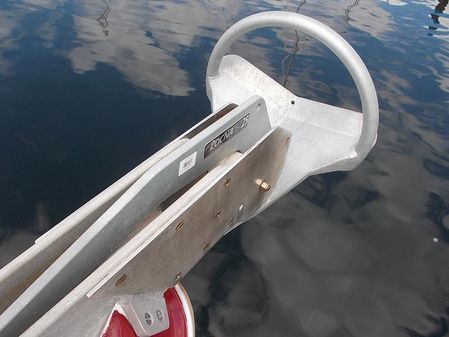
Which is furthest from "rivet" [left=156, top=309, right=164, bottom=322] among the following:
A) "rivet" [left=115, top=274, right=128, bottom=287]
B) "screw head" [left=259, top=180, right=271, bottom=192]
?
"screw head" [left=259, top=180, right=271, bottom=192]

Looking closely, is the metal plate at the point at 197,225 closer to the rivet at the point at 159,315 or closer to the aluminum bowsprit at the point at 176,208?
the aluminum bowsprit at the point at 176,208

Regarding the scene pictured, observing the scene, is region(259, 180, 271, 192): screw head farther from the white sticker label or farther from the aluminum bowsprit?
the white sticker label

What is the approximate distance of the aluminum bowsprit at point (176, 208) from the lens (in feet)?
4.59

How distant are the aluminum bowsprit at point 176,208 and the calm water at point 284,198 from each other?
658mm

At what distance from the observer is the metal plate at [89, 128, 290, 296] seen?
1564 millimetres

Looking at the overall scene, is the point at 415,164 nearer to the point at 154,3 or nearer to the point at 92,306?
the point at 92,306

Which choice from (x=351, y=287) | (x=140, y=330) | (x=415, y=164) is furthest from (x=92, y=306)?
(x=415, y=164)

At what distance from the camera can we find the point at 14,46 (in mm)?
6105

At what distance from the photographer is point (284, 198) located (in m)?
3.70

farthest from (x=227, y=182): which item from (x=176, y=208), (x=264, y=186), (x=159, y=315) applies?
(x=159, y=315)

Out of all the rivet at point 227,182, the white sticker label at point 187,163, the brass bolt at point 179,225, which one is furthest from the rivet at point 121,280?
the rivet at point 227,182

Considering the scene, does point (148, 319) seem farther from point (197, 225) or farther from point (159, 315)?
point (197, 225)

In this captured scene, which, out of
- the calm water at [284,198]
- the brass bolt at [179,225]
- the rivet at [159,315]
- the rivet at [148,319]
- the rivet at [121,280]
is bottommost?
the calm water at [284,198]

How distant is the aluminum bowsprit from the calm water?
66cm
